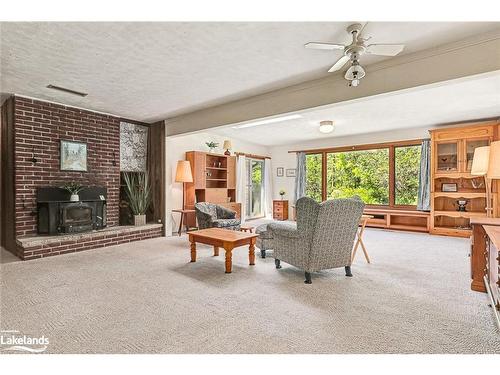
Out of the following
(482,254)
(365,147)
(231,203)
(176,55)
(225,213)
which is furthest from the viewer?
(365,147)

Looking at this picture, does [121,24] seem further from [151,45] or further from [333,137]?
[333,137]

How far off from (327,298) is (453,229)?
15.3ft

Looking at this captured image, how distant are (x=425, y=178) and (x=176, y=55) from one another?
5.86 meters

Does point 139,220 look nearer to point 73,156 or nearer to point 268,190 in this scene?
point 73,156

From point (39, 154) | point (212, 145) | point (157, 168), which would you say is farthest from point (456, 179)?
point (39, 154)

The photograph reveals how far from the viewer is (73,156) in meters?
4.66

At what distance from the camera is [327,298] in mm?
2543

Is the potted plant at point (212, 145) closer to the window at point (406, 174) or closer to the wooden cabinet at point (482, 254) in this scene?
the window at point (406, 174)

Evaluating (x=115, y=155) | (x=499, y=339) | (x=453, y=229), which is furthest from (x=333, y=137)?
(x=499, y=339)

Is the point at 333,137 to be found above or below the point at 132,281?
above

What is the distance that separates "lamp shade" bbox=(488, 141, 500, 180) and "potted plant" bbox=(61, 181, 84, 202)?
5.40 m

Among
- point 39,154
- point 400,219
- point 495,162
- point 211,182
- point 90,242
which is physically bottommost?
point 90,242

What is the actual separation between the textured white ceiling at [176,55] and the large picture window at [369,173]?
4334mm

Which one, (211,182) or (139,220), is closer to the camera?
(139,220)
